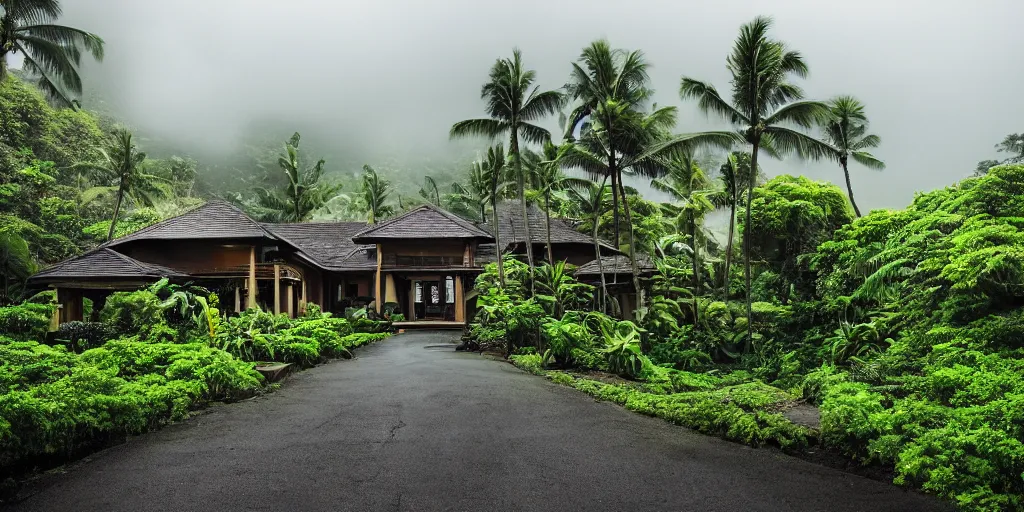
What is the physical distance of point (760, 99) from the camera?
16406 mm

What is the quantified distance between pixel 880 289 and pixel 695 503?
9.51m

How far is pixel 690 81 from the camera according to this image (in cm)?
1675

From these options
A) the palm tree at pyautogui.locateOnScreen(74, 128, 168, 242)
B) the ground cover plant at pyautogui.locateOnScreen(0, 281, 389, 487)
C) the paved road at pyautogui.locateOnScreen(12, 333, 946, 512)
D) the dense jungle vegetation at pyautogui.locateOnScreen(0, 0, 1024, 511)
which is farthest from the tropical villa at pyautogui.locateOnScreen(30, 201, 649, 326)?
the paved road at pyautogui.locateOnScreen(12, 333, 946, 512)

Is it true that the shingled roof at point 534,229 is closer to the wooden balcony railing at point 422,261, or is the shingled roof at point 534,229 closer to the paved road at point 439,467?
the wooden balcony railing at point 422,261

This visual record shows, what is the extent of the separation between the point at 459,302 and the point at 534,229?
5.56 metres

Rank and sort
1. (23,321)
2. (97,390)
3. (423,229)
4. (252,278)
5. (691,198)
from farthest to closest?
1. (423,229)
2. (691,198)
3. (252,278)
4. (23,321)
5. (97,390)

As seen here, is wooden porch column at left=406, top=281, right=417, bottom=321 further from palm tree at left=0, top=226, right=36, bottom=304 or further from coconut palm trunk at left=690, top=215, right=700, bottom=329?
palm tree at left=0, top=226, right=36, bottom=304

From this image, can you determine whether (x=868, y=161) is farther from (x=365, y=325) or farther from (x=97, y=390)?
(x=97, y=390)

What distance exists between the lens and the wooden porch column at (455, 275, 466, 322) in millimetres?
28672

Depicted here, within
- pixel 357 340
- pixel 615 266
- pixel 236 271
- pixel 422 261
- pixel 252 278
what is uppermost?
pixel 422 261

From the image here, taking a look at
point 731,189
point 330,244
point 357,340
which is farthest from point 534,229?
point 357,340

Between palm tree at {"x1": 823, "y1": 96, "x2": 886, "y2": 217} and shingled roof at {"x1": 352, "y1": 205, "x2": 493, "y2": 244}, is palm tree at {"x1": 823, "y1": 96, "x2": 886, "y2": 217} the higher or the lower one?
the higher one

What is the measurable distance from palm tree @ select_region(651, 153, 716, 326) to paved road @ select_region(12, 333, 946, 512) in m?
16.4

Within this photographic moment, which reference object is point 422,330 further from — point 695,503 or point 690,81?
point 695,503
